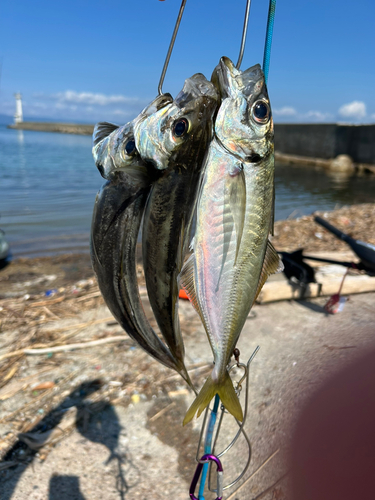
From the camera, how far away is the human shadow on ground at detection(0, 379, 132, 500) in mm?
2744

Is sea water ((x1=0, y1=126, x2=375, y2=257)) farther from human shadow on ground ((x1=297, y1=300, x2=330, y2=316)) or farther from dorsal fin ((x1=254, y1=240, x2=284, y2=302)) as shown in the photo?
dorsal fin ((x1=254, y1=240, x2=284, y2=302))

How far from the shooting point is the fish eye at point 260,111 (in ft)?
4.86

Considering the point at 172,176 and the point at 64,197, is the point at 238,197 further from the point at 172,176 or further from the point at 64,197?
the point at 64,197

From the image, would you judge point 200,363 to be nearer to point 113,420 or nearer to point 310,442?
point 113,420

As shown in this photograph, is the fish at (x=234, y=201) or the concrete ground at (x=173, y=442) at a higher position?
the fish at (x=234, y=201)

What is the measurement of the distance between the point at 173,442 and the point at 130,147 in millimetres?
2668

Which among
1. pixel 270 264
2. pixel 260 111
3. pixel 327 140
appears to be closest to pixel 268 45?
pixel 260 111

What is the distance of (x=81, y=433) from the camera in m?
3.20

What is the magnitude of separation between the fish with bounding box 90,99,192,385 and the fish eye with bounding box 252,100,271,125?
0.43m

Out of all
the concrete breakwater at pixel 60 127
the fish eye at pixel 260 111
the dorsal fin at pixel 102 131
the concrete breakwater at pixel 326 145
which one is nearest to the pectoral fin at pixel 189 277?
the fish eye at pixel 260 111

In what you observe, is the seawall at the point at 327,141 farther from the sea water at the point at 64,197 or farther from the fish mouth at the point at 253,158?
the fish mouth at the point at 253,158

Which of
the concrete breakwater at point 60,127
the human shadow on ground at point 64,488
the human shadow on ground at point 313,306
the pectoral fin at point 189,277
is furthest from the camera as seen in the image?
the concrete breakwater at point 60,127

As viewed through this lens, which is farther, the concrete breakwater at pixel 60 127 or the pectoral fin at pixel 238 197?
the concrete breakwater at pixel 60 127

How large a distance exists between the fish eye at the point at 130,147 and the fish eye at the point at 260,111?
21.9 inches
